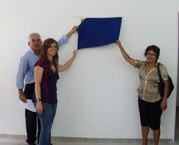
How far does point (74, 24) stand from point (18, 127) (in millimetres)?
1646

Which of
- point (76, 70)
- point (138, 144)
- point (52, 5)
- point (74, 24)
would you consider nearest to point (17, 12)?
point (52, 5)

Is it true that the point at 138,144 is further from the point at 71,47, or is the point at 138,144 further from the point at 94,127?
the point at 71,47

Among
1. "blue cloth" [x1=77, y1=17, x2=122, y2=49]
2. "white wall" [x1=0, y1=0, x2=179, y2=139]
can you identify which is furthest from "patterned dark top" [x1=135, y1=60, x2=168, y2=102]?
"blue cloth" [x1=77, y1=17, x2=122, y2=49]

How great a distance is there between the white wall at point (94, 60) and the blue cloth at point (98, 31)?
0.09m

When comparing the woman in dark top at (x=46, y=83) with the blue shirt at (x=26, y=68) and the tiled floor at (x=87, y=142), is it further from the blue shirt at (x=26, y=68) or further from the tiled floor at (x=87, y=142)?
the tiled floor at (x=87, y=142)

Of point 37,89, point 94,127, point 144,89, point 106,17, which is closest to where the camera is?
point 37,89

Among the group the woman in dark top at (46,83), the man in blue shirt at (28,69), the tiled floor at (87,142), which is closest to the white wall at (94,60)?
the tiled floor at (87,142)

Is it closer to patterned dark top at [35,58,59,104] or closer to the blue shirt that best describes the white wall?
the blue shirt

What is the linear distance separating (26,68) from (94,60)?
2.87ft

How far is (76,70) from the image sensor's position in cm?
322

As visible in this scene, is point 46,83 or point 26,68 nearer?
point 46,83

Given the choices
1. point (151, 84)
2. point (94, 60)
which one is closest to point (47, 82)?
point (94, 60)

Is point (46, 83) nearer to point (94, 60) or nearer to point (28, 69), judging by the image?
point (28, 69)

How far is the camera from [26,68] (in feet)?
9.57
